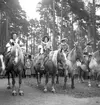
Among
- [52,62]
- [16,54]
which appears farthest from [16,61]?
[52,62]

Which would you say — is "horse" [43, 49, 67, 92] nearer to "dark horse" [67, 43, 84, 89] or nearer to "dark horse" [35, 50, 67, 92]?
"dark horse" [35, 50, 67, 92]

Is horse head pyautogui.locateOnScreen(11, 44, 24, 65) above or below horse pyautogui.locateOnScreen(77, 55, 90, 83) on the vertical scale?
above

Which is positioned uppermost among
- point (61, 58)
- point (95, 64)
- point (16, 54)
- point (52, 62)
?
point (16, 54)

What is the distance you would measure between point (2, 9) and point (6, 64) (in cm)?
1404

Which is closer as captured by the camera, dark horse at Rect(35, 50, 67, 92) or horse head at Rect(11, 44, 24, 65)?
horse head at Rect(11, 44, 24, 65)

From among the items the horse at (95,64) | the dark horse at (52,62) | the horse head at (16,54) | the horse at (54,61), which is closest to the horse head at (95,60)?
the horse at (95,64)

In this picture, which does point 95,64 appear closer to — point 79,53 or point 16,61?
point 79,53

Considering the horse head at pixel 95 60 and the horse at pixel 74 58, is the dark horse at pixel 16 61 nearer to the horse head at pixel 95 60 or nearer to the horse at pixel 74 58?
the horse at pixel 74 58

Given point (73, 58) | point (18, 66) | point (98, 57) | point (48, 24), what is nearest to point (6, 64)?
point (18, 66)

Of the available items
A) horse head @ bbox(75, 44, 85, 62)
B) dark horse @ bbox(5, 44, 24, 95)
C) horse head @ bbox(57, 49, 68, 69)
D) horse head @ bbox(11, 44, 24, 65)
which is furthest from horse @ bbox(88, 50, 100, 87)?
horse head @ bbox(11, 44, 24, 65)

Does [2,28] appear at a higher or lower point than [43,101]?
higher

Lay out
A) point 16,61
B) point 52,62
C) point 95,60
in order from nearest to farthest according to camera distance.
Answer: point 16,61 → point 52,62 → point 95,60

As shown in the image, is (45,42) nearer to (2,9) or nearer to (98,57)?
(98,57)

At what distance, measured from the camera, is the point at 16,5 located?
82.1 feet
